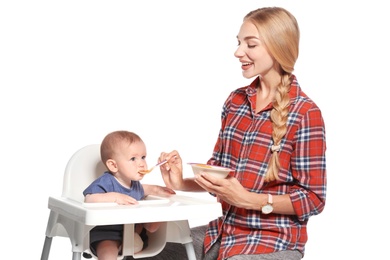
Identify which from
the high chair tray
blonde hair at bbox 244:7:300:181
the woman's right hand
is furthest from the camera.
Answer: the woman's right hand

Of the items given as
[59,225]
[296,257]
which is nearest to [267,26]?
[296,257]

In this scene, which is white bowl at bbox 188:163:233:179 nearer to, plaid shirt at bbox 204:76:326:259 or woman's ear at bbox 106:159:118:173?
plaid shirt at bbox 204:76:326:259

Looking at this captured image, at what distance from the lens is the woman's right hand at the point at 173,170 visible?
10.1ft

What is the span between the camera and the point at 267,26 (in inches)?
117

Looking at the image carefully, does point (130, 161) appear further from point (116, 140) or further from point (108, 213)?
point (108, 213)

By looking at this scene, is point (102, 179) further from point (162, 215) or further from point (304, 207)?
point (304, 207)

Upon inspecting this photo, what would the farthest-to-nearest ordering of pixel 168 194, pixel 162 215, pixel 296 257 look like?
pixel 168 194 < pixel 296 257 < pixel 162 215

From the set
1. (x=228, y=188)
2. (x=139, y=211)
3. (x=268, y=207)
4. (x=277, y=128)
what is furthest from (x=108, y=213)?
(x=277, y=128)

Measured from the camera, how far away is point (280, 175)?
291cm

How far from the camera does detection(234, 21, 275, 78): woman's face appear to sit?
299 centimetres

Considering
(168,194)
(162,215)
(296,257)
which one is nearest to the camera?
(162,215)

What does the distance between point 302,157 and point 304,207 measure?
19 centimetres

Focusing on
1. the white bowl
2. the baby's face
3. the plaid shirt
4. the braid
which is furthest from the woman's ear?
the braid

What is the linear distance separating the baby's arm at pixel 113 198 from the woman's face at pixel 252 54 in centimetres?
69
